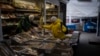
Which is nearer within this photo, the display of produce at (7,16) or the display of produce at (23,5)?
the display of produce at (7,16)

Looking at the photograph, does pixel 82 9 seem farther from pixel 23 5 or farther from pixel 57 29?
pixel 57 29

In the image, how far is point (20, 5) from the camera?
263 inches

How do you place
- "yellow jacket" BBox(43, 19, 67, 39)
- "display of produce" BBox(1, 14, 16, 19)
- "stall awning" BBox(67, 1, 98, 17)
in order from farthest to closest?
"stall awning" BBox(67, 1, 98, 17) → "display of produce" BBox(1, 14, 16, 19) → "yellow jacket" BBox(43, 19, 67, 39)

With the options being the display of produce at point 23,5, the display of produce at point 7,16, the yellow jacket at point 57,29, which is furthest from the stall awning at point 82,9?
the yellow jacket at point 57,29

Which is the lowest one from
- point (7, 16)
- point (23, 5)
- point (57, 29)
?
point (57, 29)

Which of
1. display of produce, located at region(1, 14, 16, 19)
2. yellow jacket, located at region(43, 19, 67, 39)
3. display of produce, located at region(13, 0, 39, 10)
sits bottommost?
yellow jacket, located at region(43, 19, 67, 39)

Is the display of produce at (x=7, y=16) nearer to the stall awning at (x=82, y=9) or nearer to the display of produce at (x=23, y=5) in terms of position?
the display of produce at (x=23, y=5)

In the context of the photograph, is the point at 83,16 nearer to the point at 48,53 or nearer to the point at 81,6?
the point at 81,6

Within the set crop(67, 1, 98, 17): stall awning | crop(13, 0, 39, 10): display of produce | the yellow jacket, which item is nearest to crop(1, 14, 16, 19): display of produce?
crop(13, 0, 39, 10): display of produce

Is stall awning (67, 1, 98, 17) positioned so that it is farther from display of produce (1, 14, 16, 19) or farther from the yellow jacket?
the yellow jacket

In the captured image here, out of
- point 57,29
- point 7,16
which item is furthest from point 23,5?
point 57,29

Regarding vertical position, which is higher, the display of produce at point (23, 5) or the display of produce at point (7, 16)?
the display of produce at point (23, 5)

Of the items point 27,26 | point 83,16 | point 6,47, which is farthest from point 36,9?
point 83,16

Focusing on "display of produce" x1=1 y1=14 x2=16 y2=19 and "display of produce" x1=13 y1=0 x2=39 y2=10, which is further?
"display of produce" x1=13 y1=0 x2=39 y2=10
